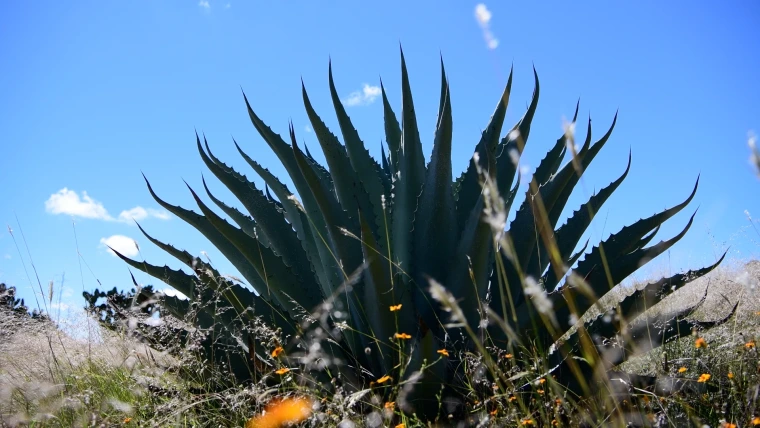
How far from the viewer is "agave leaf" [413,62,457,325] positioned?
2.20 metres

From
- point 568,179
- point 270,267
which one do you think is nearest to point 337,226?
point 270,267

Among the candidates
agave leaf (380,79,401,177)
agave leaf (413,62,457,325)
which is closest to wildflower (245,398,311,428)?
Answer: agave leaf (413,62,457,325)

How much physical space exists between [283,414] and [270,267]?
0.66 meters

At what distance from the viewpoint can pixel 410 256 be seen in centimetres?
232

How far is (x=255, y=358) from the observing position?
2180mm

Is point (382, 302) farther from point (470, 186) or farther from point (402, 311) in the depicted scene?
point (470, 186)

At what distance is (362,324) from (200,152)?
1097mm

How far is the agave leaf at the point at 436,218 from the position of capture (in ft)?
7.20

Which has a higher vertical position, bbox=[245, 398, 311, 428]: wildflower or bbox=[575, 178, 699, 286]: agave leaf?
bbox=[575, 178, 699, 286]: agave leaf

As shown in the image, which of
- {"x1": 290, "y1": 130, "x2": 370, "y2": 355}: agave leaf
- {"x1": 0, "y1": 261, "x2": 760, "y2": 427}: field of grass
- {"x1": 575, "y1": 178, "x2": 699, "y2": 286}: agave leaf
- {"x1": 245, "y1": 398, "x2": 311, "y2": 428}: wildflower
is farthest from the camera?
{"x1": 575, "y1": 178, "x2": 699, "y2": 286}: agave leaf

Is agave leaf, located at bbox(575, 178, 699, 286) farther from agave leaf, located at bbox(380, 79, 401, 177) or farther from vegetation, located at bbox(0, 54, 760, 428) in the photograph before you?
agave leaf, located at bbox(380, 79, 401, 177)

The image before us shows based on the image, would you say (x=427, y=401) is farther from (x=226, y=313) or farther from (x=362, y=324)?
(x=226, y=313)

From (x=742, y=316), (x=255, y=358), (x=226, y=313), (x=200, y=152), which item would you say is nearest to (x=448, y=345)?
(x=255, y=358)

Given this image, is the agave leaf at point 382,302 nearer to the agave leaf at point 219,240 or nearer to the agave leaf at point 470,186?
the agave leaf at point 470,186
